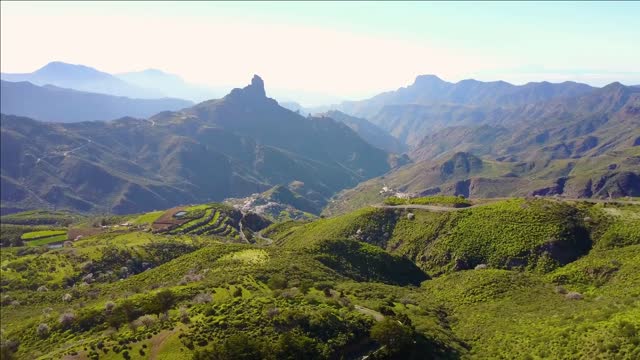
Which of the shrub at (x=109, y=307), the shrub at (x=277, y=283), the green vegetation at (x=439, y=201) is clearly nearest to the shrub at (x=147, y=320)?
the shrub at (x=109, y=307)

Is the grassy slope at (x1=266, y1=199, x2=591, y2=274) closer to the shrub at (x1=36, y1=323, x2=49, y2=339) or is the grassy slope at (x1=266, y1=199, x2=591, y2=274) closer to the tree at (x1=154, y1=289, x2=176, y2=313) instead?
the tree at (x1=154, y1=289, x2=176, y2=313)

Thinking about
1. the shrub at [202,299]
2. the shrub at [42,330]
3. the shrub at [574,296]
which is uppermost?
the shrub at [202,299]

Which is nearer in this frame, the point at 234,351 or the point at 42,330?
the point at 234,351

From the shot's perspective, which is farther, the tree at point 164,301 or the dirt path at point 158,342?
the tree at point 164,301

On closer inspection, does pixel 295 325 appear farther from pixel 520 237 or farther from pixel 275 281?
pixel 520 237

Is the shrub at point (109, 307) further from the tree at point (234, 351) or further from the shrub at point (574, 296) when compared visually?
the shrub at point (574, 296)

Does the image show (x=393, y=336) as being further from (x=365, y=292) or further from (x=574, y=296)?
(x=574, y=296)

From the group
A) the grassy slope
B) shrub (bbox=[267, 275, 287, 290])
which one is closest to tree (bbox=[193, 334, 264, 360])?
shrub (bbox=[267, 275, 287, 290])

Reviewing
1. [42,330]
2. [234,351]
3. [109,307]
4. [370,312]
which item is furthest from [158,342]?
[370,312]
